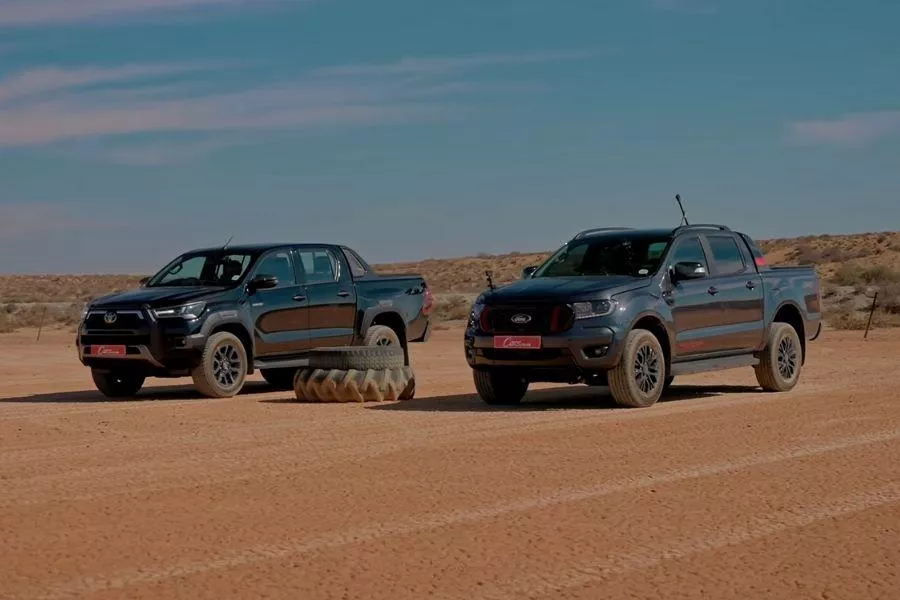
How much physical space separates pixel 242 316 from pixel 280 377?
89.7 inches

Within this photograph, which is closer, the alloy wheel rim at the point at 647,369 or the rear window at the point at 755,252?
the alloy wheel rim at the point at 647,369

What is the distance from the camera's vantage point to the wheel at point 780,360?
17734 mm

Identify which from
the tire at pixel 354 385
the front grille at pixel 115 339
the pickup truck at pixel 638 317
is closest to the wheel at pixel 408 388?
the tire at pixel 354 385

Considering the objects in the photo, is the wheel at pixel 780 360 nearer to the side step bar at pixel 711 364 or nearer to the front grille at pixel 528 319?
the side step bar at pixel 711 364

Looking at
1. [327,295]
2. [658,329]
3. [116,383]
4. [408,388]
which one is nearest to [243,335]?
[327,295]

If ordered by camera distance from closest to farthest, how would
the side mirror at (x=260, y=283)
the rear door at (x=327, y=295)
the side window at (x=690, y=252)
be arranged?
1. the side window at (x=690, y=252)
2. the side mirror at (x=260, y=283)
3. the rear door at (x=327, y=295)

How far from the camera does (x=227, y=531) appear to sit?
841 centimetres

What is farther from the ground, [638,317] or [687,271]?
[687,271]

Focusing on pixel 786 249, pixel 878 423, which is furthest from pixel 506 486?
pixel 786 249

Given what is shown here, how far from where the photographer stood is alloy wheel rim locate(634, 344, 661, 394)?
615 inches

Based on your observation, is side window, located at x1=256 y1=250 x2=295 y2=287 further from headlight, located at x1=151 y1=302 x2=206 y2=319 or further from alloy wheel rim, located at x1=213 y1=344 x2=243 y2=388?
headlight, located at x1=151 y1=302 x2=206 y2=319

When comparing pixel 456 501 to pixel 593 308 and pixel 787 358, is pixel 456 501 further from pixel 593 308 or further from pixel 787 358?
pixel 787 358

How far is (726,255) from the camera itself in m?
17.5

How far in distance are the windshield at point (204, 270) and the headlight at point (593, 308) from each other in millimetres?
5095
